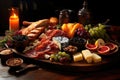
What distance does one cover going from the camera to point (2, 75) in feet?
5.61

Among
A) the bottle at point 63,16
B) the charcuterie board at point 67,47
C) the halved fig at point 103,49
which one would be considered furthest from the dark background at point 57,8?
the halved fig at point 103,49

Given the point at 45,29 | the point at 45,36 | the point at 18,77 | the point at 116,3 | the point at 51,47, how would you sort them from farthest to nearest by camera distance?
the point at 116,3
the point at 45,29
the point at 45,36
the point at 51,47
the point at 18,77

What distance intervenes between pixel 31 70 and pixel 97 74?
0.49 metres

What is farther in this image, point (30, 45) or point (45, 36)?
point (45, 36)

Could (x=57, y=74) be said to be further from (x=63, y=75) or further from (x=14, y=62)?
(x=14, y=62)

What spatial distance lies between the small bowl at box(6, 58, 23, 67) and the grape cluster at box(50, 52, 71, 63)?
0.24 metres

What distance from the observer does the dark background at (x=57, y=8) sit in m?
3.05

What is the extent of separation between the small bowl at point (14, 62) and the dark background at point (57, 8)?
4.27ft

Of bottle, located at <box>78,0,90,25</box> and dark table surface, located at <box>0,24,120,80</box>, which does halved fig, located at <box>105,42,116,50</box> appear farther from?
bottle, located at <box>78,0,90,25</box>

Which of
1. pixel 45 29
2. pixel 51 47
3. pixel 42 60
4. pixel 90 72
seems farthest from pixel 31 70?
pixel 45 29

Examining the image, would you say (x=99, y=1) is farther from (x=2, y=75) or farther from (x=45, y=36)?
(x=2, y=75)

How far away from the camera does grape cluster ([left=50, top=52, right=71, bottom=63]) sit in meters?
1.78

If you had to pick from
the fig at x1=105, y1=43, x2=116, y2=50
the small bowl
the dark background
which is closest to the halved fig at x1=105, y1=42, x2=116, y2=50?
the fig at x1=105, y1=43, x2=116, y2=50

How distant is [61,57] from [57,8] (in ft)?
4.75
